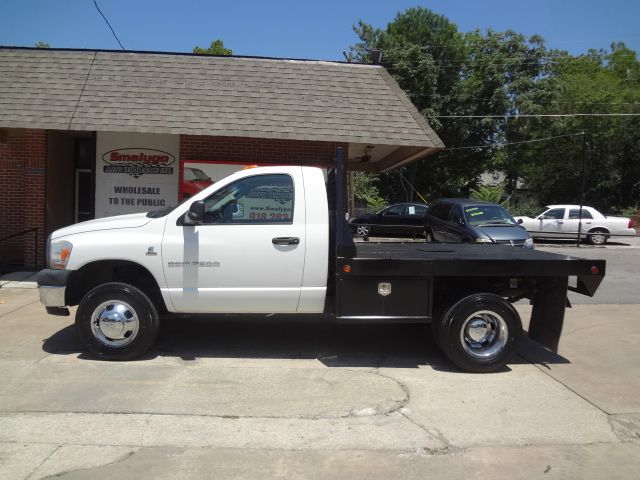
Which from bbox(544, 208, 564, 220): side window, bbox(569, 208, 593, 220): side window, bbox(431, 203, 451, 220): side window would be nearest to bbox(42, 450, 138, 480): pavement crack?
bbox(431, 203, 451, 220): side window

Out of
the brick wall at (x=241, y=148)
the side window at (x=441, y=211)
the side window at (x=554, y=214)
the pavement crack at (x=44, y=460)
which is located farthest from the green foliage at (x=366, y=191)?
the pavement crack at (x=44, y=460)

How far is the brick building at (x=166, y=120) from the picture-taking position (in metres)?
10.9

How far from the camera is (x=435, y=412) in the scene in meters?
4.81

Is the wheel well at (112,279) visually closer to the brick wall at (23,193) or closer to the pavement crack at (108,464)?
the pavement crack at (108,464)

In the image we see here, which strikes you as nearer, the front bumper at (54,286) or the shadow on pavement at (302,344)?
the front bumper at (54,286)

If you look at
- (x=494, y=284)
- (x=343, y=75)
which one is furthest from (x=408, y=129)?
(x=494, y=284)

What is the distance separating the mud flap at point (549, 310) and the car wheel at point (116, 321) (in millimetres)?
4160

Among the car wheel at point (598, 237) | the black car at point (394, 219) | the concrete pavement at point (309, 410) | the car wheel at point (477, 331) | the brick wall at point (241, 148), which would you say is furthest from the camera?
the car wheel at point (598, 237)

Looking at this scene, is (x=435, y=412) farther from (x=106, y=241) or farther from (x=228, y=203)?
(x=106, y=241)

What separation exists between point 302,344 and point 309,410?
6.79 ft

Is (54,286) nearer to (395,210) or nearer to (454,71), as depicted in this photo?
(395,210)

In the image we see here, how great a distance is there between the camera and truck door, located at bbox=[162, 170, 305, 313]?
580cm

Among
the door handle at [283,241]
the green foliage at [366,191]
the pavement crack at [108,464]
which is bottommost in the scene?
the pavement crack at [108,464]

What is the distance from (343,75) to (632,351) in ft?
26.7
